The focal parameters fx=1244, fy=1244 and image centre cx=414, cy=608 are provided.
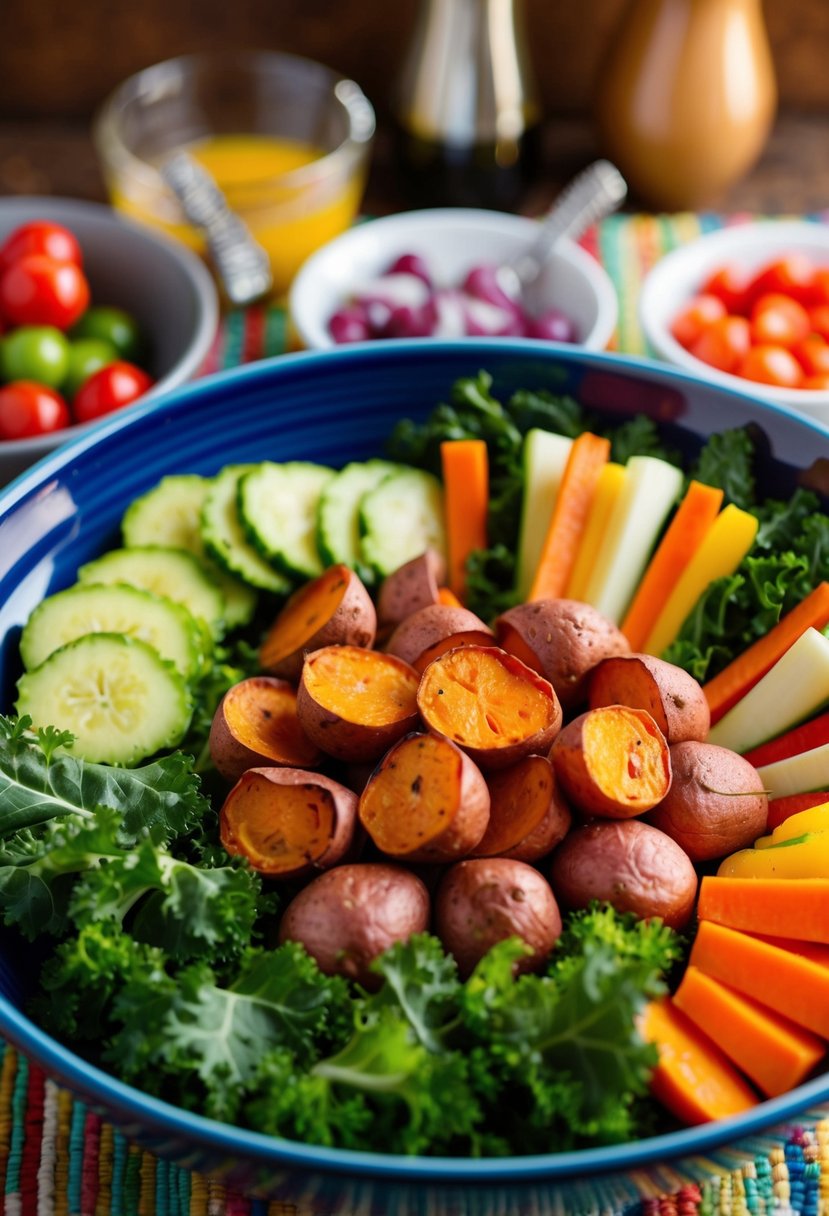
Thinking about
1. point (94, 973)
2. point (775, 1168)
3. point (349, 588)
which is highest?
point (349, 588)

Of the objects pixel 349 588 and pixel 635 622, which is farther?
pixel 635 622

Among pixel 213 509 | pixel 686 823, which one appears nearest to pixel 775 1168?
pixel 686 823

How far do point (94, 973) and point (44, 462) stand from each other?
1016 mm

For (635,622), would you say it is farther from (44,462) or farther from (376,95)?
(376,95)

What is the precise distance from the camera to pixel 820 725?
2.03 meters

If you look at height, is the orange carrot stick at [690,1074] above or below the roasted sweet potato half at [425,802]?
below

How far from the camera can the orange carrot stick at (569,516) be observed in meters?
2.34

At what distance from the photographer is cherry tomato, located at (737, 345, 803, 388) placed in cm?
293

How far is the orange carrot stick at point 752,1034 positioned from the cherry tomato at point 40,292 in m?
2.28

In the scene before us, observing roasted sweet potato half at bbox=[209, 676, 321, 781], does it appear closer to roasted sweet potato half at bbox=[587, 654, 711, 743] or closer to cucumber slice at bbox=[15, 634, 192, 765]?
cucumber slice at bbox=[15, 634, 192, 765]

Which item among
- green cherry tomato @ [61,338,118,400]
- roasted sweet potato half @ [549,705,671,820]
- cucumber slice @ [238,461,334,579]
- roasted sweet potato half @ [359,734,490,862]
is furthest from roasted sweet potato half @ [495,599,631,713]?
green cherry tomato @ [61,338,118,400]

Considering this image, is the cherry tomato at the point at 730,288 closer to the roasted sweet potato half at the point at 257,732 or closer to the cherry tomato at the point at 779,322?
the cherry tomato at the point at 779,322

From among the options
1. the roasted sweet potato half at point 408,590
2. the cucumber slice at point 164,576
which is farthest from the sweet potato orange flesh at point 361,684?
the cucumber slice at point 164,576

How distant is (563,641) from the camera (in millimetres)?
2029
